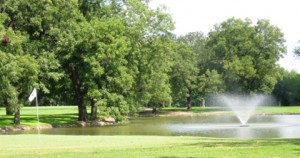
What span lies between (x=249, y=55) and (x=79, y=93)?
147ft

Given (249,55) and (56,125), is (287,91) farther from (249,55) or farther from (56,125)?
(56,125)

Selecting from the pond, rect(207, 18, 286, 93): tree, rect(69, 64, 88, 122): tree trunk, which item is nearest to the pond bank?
rect(69, 64, 88, 122): tree trunk

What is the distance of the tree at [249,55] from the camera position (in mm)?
80812

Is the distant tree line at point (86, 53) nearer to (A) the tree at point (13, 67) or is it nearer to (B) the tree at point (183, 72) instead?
(A) the tree at point (13, 67)

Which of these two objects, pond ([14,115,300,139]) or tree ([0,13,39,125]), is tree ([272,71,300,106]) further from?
tree ([0,13,39,125])

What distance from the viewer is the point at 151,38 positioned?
174ft

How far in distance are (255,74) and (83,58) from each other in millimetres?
45661

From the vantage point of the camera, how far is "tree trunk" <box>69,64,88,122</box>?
47191 mm

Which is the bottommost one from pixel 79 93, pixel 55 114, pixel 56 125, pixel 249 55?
pixel 56 125

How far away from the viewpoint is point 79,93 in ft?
158

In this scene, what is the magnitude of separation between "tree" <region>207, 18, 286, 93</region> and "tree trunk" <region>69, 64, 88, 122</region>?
39.5 meters

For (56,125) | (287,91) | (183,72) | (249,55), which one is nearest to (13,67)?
(56,125)

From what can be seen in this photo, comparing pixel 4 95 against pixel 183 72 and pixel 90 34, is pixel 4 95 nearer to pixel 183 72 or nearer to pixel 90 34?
pixel 90 34

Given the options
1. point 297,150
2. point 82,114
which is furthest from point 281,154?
point 82,114
